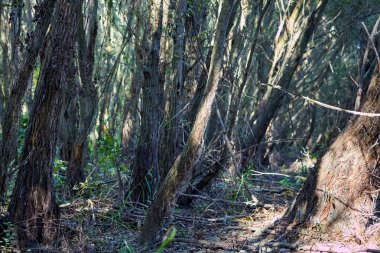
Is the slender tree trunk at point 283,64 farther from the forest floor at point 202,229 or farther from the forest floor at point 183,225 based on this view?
the forest floor at point 183,225

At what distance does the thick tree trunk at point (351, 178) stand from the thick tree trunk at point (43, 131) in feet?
10.3

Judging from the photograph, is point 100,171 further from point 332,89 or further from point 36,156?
point 332,89

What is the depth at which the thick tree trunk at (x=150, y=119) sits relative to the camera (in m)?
7.98

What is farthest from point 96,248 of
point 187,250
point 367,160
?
point 367,160

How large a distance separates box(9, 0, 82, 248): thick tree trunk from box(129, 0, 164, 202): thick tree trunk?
1585mm

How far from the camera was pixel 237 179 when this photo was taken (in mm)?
8984

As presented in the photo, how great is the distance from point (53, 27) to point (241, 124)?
332 inches

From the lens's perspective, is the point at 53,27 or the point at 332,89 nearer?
the point at 53,27

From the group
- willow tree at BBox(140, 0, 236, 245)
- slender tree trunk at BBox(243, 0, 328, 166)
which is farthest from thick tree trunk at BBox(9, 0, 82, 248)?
slender tree trunk at BBox(243, 0, 328, 166)

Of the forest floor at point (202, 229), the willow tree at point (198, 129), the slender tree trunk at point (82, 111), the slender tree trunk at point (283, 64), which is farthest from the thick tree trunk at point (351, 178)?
the slender tree trunk at point (283, 64)

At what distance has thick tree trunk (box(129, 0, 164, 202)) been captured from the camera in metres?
7.98

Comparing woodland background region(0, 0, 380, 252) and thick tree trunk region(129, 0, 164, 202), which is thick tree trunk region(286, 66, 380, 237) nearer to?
woodland background region(0, 0, 380, 252)

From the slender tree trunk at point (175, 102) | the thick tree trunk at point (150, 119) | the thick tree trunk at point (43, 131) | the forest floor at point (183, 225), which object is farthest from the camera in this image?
the slender tree trunk at point (175, 102)

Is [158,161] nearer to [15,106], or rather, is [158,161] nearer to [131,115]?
[15,106]
